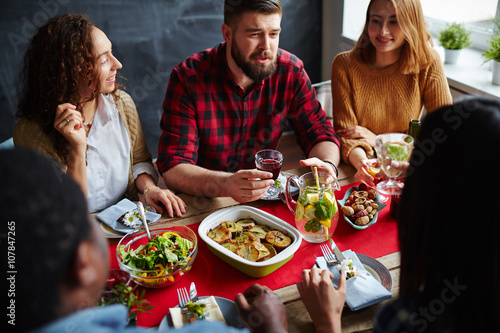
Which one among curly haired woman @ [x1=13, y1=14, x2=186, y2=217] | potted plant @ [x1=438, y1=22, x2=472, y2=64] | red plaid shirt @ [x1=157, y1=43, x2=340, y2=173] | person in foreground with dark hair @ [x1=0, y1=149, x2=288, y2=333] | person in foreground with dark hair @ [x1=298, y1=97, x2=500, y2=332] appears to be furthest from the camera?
potted plant @ [x1=438, y1=22, x2=472, y2=64]

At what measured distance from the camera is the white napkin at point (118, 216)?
1.30 m

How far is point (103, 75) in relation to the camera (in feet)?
5.39

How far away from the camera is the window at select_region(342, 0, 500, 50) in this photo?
2.67 metres

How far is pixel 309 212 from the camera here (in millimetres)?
1201

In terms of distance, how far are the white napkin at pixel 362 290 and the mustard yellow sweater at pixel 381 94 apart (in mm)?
1095

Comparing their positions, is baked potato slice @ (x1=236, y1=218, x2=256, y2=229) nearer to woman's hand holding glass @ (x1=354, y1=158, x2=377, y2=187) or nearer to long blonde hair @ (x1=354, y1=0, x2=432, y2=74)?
woman's hand holding glass @ (x1=354, y1=158, x2=377, y2=187)

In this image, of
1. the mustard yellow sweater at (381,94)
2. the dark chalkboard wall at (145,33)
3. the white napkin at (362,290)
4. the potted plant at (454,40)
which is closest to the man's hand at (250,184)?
the white napkin at (362,290)

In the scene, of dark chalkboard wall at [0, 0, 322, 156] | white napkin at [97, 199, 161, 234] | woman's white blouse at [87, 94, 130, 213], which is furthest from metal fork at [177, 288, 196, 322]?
dark chalkboard wall at [0, 0, 322, 156]

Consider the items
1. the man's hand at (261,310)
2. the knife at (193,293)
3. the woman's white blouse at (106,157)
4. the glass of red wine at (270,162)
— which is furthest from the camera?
the woman's white blouse at (106,157)

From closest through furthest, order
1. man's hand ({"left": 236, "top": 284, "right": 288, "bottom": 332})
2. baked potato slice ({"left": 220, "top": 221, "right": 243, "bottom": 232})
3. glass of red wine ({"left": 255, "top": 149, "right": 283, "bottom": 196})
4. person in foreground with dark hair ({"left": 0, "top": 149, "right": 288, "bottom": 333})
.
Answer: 1. person in foreground with dark hair ({"left": 0, "top": 149, "right": 288, "bottom": 333})
2. man's hand ({"left": 236, "top": 284, "right": 288, "bottom": 332})
3. baked potato slice ({"left": 220, "top": 221, "right": 243, "bottom": 232})
4. glass of red wine ({"left": 255, "top": 149, "right": 283, "bottom": 196})

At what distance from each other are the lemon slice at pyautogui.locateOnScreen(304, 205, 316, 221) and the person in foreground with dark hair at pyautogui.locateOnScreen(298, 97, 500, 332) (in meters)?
0.45

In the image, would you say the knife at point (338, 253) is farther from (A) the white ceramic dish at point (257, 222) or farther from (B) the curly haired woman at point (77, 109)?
(B) the curly haired woman at point (77, 109)

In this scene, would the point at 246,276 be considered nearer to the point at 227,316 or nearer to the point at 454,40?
the point at 227,316

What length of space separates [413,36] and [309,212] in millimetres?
1196
